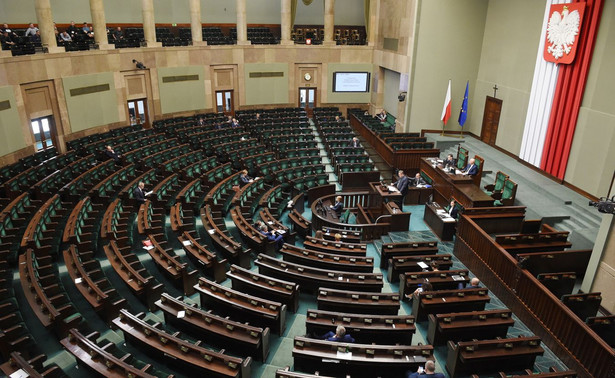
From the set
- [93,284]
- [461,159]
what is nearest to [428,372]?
[93,284]

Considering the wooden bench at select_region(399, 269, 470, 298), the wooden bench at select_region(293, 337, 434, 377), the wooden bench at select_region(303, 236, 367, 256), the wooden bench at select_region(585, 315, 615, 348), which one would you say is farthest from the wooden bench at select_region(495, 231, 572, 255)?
the wooden bench at select_region(293, 337, 434, 377)

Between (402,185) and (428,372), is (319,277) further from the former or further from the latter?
(402,185)

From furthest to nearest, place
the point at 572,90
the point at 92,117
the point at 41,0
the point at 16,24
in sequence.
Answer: the point at 16,24
the point at 92,117
the point at 41,0
the point at 572,90

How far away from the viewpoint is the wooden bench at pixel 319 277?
6887 mm

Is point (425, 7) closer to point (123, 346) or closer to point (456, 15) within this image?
point (456, 15)

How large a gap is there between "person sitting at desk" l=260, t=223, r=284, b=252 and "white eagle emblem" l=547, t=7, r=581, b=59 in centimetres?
912

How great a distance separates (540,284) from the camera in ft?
21.8

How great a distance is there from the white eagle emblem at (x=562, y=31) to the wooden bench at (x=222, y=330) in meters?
10.9

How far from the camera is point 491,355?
5.46m

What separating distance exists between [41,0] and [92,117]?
157 inches

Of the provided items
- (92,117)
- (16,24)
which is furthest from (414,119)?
(16,24)

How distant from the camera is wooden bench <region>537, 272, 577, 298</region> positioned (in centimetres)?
721

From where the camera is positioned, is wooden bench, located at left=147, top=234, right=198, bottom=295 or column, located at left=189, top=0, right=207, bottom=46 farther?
column, located at left=189, top=0, right=207, bottom=46

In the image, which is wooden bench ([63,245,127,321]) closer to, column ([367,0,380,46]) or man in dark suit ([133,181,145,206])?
man in dark suit ([133,181,145,206])
